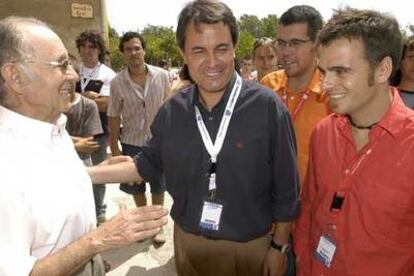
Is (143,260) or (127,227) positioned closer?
(127,227)

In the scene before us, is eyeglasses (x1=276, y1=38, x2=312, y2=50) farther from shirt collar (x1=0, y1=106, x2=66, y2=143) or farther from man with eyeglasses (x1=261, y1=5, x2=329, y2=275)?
shirt collar (x1=0, y1=106, x2=66, y2=143)

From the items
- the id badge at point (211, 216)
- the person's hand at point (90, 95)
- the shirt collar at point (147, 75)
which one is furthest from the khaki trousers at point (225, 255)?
the person's hand at point (90, 95)

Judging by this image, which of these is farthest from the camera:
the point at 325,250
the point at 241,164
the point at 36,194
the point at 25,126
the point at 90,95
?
the point at 90,95

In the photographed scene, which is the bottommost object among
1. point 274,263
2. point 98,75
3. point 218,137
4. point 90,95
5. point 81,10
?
point 274,263

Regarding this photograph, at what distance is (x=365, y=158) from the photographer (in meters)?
1.88

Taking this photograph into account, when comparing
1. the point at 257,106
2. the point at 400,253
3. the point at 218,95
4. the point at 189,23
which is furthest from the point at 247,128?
the point at 400,253

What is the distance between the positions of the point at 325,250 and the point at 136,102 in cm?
340

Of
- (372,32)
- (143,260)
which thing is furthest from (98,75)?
(372,32)

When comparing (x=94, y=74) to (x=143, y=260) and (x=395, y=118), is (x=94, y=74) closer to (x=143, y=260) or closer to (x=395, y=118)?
(x=143, y=260)

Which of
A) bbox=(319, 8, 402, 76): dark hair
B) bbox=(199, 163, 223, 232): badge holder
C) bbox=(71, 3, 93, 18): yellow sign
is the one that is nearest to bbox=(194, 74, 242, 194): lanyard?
bbox=(199, 163, 223, 232): badge holder

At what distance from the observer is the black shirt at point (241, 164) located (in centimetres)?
221

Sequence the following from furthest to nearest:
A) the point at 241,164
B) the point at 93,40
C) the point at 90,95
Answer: the point at 93,40 < the point at 90,95 < the point at 241,164

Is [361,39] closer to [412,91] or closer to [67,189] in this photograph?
[67,189]

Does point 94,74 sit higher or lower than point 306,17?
lower
